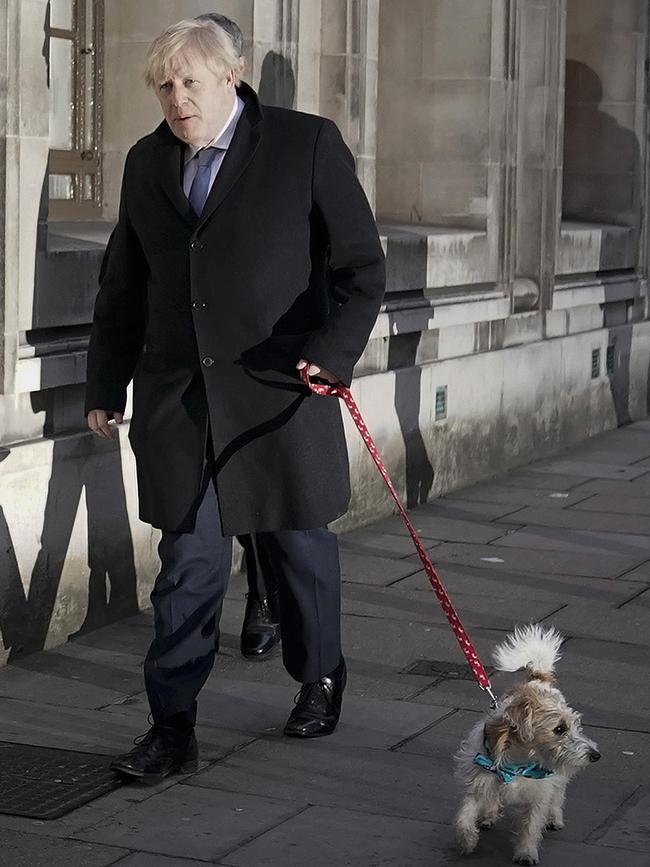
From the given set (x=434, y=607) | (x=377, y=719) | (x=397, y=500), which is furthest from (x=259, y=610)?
(x=397, y=500)

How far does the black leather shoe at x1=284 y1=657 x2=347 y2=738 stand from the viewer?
5234 mm

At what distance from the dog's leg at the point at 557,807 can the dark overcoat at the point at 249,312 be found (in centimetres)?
108

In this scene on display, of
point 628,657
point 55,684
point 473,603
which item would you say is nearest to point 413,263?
point 473,603

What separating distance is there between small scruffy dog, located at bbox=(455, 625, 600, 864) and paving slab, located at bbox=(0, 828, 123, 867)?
832 mm

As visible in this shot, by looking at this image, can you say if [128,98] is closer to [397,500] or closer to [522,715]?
[397,500]

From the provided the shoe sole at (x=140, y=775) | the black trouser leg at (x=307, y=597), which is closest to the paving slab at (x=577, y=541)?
the black trouser leg at (x=307, y=597)

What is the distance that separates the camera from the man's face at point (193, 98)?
15.2ft

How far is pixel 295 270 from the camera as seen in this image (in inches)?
193

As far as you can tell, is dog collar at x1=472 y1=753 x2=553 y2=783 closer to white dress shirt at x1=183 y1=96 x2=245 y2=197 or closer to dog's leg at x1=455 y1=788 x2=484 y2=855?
dog's leg at x1=455 y1=788 x2=484 y2=855

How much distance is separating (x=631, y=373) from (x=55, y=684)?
8.32 meters

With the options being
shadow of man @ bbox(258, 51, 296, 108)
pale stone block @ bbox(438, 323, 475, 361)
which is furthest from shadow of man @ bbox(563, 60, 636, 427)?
shadow of man @ bbox(258, 51, 296, 108)

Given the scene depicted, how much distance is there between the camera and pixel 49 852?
13.9 ft

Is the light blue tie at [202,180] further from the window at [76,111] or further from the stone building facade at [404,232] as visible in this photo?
the window at [76,111]

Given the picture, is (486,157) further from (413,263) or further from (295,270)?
(295,270)
